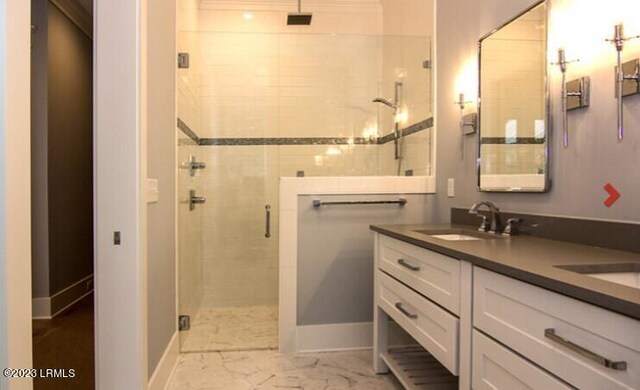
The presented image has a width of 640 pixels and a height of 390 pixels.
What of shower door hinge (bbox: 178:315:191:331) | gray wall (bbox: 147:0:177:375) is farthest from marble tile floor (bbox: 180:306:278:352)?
gray wall (bbox: 147:0:177:375)

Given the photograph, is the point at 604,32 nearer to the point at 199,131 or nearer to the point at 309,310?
the point at 309,310

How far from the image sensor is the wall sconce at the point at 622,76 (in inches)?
51.8

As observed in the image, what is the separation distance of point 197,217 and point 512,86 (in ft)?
7.87

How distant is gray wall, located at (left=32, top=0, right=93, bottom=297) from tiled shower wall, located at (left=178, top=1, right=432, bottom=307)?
1.18 meters

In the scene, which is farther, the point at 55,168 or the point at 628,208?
the point at 55,168

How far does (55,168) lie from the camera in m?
3.47

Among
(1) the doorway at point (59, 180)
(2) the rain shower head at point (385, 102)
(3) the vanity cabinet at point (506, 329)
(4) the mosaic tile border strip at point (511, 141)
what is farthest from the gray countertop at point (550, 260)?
(1) the doorway at point (59, 180)

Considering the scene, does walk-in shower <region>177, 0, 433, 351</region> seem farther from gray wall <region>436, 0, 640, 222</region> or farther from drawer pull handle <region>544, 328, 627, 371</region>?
A: drawer pull handle <region>544, 328, 627, 371</region>

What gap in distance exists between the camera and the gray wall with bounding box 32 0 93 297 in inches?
129

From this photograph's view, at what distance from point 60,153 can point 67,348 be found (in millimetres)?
1728

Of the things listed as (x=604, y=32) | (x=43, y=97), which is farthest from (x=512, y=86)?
A: (x=43, y=97)

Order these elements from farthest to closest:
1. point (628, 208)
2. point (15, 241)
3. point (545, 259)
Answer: point (628, 208)
point (545, 259)
point (15, 241)

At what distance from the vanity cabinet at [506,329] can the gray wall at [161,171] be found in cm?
115

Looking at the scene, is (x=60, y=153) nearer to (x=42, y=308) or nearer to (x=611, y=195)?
(x=42, y=308)
